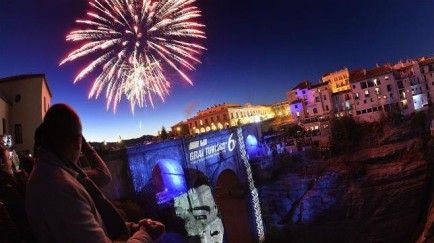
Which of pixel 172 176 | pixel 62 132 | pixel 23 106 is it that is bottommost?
pixel 172 176

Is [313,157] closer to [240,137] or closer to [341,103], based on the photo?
[240,137]

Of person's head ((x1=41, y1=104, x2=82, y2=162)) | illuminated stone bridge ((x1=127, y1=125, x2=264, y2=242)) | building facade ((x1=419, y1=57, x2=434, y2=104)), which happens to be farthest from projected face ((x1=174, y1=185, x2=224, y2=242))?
building facade ((x1=419, y1=57, x2=434, y2=104))

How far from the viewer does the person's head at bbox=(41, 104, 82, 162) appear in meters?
3.41

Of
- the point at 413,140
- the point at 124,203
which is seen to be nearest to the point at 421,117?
the point at 413,140

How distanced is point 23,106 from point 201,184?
17736 millimetres

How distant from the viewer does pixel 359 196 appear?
40969 mm

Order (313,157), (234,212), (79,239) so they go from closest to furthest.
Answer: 1. (79,239)
2. (234,212)
3. (313,157)

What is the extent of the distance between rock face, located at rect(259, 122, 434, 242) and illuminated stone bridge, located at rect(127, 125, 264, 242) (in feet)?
12.2

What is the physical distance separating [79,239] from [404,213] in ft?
142

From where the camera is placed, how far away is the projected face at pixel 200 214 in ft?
91.9

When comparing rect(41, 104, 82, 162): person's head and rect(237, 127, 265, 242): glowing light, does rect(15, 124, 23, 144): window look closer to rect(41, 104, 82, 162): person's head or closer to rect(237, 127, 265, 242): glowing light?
rect(237, 127, 265, 242): glowing light

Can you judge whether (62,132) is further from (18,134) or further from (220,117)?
(220,117)

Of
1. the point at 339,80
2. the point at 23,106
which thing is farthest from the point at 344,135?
the point at 23,106

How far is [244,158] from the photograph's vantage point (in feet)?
147
